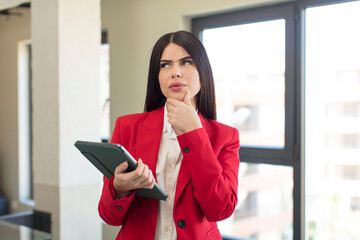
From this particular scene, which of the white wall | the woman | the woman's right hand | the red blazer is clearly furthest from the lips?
the white wall

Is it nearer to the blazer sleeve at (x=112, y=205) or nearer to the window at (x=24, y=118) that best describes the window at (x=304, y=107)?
the blazer sleeve at (x=112, y=205)

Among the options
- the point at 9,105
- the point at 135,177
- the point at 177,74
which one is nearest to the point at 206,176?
the point at 135,177

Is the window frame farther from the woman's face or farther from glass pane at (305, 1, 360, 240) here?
the woman's face

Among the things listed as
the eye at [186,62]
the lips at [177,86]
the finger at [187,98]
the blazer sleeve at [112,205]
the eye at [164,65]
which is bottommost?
the blazer sleeve at [112,205]

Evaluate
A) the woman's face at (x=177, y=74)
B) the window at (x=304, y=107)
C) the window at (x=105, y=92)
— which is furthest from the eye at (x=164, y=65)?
the window at (x=105, y=92)

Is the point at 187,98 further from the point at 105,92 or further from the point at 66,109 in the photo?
the point at 105,92

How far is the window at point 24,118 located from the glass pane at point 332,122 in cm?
332

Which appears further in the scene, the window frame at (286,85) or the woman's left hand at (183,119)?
the window frame at (286,85)

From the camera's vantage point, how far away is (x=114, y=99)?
3.22 m

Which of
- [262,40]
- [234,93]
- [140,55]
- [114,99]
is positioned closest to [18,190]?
[114,99]

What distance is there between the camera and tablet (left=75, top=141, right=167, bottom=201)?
932 mm

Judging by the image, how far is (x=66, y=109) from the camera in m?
2.49

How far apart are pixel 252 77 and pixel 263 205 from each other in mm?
988

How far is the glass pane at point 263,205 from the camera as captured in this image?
8.66ft
